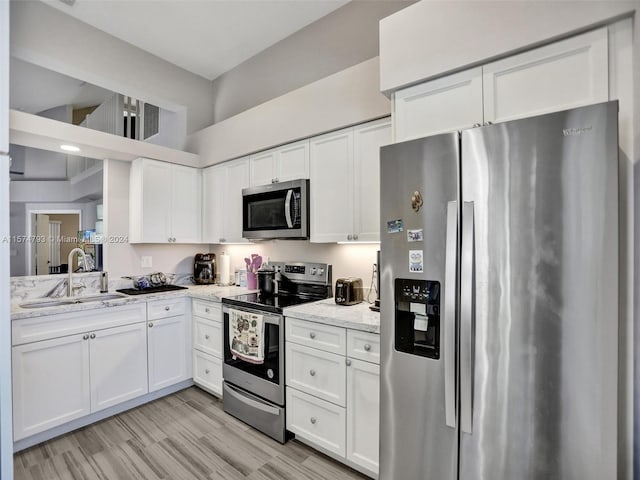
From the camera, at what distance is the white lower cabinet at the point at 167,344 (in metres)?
2.90

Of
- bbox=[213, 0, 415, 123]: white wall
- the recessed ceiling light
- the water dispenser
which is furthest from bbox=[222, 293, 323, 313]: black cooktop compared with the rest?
bbox=[213, 0, 415, 123]: white wall

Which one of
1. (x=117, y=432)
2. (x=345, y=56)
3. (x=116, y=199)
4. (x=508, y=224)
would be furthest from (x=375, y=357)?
(x=116, y=199)

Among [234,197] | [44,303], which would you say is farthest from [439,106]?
[44,303]

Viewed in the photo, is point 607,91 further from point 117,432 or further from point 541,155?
point 117,432

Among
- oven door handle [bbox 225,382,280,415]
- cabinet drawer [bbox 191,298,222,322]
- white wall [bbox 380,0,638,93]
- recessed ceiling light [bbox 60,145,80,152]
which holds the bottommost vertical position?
oven door handle [bbox 225,382,280,415]

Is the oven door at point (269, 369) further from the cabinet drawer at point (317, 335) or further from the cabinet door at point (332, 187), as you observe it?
the cabinet door at point (332, 187)

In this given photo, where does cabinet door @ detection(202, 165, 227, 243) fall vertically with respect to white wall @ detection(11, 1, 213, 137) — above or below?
below

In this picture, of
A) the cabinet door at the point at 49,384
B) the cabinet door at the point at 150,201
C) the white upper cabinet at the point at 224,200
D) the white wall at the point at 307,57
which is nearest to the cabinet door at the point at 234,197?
the white upper cabinet at the point at 224,200

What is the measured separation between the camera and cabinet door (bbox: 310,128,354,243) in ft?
7.82

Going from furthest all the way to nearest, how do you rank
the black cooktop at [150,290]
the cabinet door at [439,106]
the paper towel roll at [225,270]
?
the paper towel roll at [225,270]
the black cooktop at [150,290]
the cabinet door at [439,106]

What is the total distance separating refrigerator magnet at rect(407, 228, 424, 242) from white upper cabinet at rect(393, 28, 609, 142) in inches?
23.0

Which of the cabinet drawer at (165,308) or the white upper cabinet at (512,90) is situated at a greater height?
the white upper cabinet at (512,90)

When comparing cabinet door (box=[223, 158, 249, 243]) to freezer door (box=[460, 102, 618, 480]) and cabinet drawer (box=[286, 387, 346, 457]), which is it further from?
freezer door (box=[460, 102, 618, 480])

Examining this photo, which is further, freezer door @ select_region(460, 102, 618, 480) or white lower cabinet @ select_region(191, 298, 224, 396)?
white lower cabinet @ select_region(191, 298, 224, 396)
